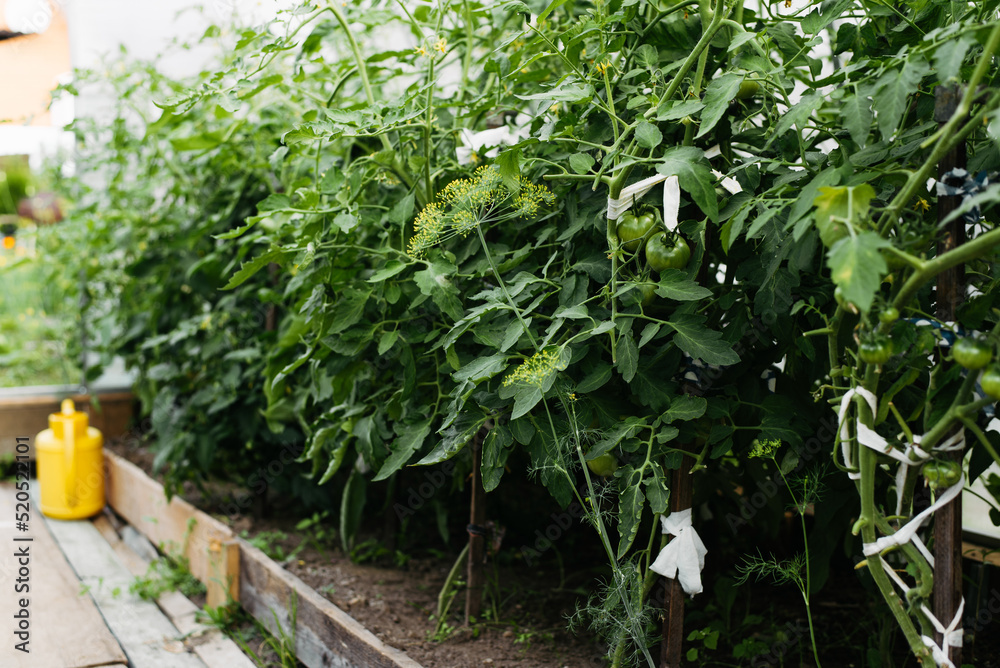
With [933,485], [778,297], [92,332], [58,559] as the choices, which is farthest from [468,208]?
[92,332]

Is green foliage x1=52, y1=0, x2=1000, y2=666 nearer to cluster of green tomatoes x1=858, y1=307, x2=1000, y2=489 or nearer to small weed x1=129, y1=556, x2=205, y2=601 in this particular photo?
cluster of green tomatoes x1=858, y1=307, x2=1000, y2=489

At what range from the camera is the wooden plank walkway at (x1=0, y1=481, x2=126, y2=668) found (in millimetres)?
1527

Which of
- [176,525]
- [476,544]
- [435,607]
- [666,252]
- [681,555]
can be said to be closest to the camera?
[666,252]

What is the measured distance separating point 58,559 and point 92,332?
90 centimetres

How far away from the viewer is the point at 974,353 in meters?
0.69

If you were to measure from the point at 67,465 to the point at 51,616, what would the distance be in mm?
829

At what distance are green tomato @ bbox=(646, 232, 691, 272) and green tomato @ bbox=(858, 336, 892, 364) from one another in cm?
28

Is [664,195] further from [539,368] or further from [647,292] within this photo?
[539,368]

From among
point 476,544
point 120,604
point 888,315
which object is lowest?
point 120,604

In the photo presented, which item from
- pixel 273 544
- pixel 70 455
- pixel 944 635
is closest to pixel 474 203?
pixel 944 635

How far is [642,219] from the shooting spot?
998 mm

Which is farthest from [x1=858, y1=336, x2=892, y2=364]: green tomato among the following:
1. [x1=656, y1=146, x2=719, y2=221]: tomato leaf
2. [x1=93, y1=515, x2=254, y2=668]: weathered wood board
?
[x1=93, y1=515, x2=254, y2=668]: weathered wood board

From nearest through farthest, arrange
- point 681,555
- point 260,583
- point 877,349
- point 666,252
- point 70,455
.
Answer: point 877,349, point 666,252, point 681,555, point 260,583, point 70,455

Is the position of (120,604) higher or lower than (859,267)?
lower
